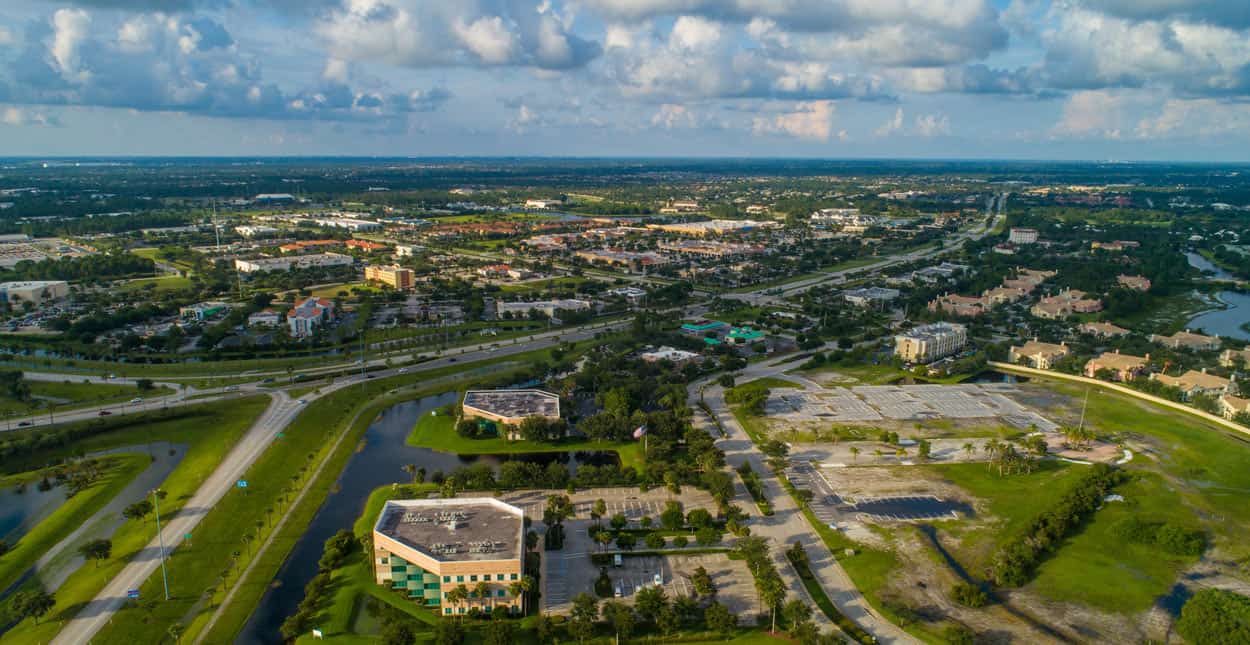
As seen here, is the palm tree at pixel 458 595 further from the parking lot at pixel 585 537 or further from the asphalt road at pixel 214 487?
the asphalt road at pixel 214 487

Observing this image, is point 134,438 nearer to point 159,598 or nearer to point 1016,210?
point 159,598

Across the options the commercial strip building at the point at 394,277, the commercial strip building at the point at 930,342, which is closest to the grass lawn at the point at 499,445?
the commercial strip building at the point at 930,342

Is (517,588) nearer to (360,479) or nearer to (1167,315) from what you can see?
(360,479)

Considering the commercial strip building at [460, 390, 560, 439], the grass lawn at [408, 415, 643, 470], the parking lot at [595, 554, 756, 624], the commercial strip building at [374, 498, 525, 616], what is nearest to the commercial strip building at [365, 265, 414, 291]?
the commercial strip building at [460, 390, 560, 439]

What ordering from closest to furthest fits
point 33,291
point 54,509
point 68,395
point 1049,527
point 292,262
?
point 1049,527
point 54,509
point 68,395
point 33,291
point 292,262

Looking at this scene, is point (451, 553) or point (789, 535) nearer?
point (451, 553)

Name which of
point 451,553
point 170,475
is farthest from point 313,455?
point 451,553

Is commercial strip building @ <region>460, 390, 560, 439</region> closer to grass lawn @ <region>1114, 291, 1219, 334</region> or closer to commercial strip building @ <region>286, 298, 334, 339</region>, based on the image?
commercial strip building @ <region>286, 298, 334, 339</region>
